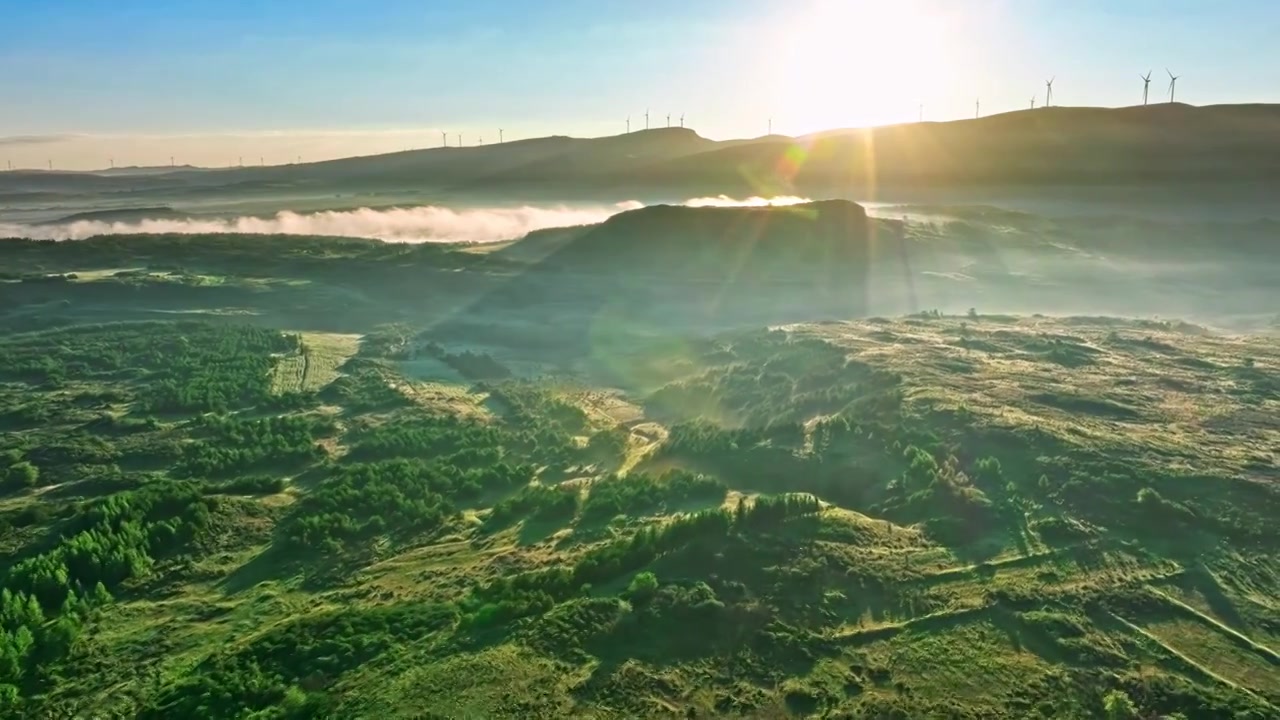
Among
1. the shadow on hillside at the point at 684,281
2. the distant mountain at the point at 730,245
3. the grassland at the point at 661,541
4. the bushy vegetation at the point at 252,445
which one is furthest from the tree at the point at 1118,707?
the distant mountain at the point at 730,245

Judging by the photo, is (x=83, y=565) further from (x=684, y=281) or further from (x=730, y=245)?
(x=730, y=245)

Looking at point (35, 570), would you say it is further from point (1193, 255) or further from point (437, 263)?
point (1193, 255)

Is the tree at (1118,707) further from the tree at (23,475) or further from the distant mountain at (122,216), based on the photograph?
the distant mountain at (122,216)

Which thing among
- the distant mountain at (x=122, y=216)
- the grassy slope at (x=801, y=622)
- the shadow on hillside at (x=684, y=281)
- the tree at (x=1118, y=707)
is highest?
the distant mountain at (x=122, y=216)

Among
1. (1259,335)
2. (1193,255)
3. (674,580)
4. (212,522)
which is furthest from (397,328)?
(1193,255)

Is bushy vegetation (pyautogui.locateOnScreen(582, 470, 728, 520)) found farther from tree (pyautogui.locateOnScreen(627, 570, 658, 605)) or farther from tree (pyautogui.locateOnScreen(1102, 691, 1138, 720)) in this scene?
tree (pyautogui.locateOnScreen(1102, 691, 1138, 720))

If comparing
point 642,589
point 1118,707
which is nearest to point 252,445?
point 642,589

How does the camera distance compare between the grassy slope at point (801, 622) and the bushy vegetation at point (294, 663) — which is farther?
the grassy slope at point (801, 622)
